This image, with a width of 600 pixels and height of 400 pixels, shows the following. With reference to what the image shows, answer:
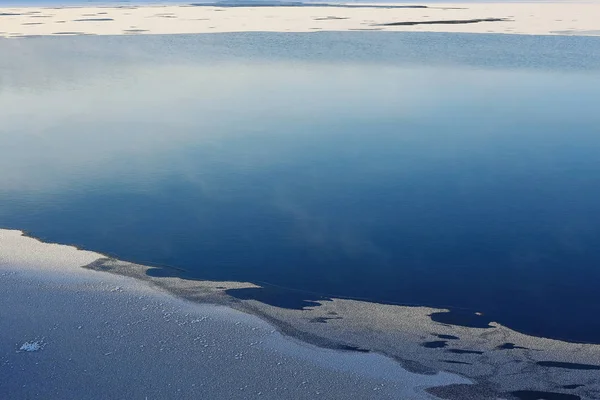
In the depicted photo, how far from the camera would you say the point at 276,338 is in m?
4.30

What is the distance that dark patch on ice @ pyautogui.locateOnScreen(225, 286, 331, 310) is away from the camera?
4770mm

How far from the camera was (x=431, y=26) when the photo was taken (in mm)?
24578

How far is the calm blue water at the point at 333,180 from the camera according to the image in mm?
5219

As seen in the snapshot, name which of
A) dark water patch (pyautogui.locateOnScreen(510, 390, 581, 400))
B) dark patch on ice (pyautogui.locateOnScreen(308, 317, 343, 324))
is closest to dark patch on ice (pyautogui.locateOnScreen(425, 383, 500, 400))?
dark water patch (pyautogui.locateOnScreen(510, 390, 581, 400))

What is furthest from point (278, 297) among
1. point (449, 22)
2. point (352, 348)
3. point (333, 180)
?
point (449, 22)

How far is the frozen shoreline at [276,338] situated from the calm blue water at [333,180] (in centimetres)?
27

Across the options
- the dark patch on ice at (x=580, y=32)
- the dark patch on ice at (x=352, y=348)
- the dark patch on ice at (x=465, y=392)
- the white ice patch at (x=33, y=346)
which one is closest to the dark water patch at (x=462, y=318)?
the dark patch on ice at (x=352, y=348)

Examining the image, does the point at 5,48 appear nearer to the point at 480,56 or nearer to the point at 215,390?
the point at 480,56

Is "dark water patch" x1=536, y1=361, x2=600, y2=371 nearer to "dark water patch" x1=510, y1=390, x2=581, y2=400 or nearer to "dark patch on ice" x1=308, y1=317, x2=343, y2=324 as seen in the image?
"dark water patch" x1=510, y1=390, x2=581, y2=400

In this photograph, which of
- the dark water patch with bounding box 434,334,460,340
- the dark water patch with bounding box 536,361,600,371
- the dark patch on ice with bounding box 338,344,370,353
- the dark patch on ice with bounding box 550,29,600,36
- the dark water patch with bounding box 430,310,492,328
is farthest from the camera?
the dark patch on ice with bounding box 550,29,600,36

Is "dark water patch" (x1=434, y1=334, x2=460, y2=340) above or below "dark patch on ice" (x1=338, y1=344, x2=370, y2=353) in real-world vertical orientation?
above

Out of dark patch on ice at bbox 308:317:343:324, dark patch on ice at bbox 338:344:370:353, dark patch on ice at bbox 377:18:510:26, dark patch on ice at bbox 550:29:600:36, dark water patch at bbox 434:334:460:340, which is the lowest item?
dark patch on ice at bbox 338:344:370:353

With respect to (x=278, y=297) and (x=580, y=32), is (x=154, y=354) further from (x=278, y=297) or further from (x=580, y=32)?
(x=580, y=32)

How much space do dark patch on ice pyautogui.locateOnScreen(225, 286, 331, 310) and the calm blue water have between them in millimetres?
21
